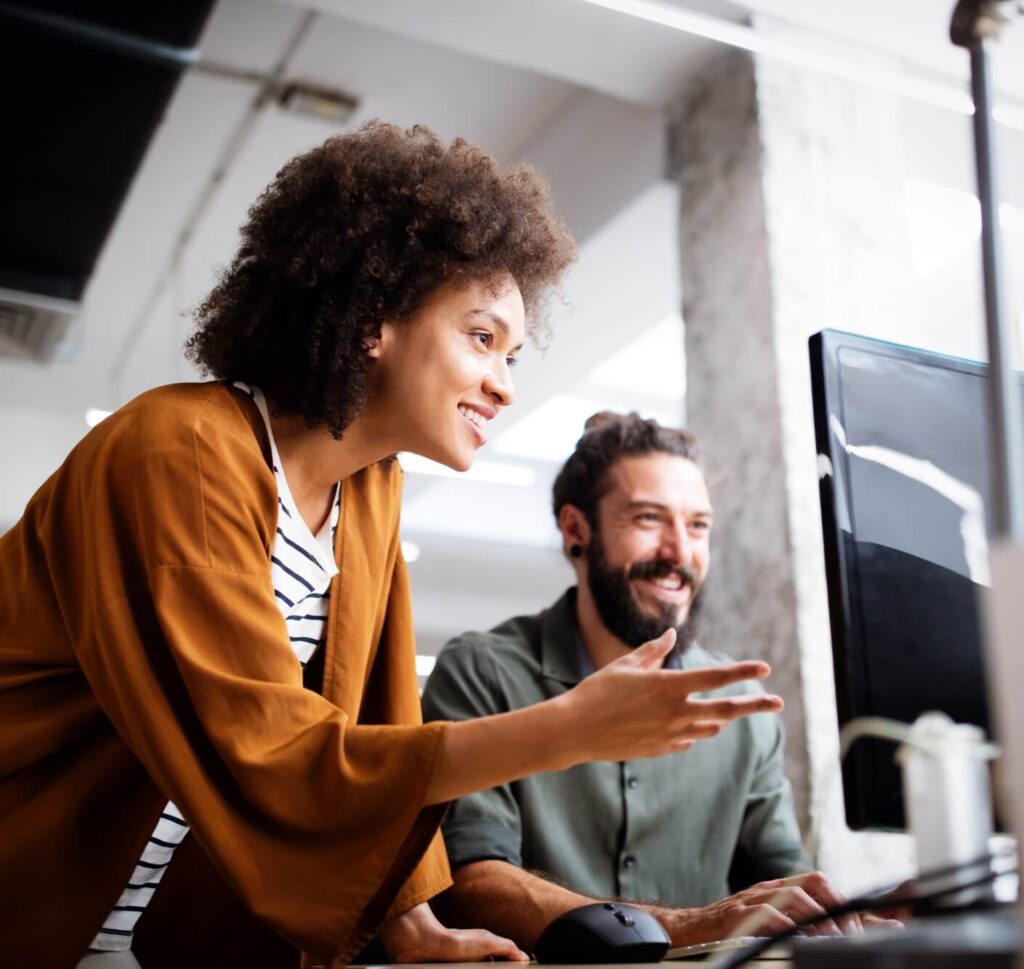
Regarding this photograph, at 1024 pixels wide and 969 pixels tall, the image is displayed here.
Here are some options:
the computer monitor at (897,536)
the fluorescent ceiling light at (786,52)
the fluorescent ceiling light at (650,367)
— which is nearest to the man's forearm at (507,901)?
the computer monitor at (897,536)

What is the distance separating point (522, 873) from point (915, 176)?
259 cm

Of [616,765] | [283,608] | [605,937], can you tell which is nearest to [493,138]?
[616,765]

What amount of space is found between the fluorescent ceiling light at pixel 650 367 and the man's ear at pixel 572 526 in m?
2.84

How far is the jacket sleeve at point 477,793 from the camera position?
1661 millimetres

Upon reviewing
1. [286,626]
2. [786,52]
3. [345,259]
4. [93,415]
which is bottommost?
[286,626]

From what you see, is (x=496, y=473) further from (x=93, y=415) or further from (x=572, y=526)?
(x=572, y=526)

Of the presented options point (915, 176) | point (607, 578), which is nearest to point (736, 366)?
point (607, 578)

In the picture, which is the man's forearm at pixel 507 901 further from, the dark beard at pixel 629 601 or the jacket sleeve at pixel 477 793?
the dark beard at pixel 629 601

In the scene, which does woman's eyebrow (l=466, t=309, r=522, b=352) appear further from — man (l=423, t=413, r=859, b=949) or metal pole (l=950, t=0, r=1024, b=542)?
metal pole (l=950, t=0, r=1024, b=542)

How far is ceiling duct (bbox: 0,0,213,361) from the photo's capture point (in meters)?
2.61

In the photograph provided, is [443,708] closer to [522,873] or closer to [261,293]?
[522,873]

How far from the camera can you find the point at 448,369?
4.64 ft

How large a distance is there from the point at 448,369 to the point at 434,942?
2.05 feet

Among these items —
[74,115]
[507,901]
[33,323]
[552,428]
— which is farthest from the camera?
[552,428]
